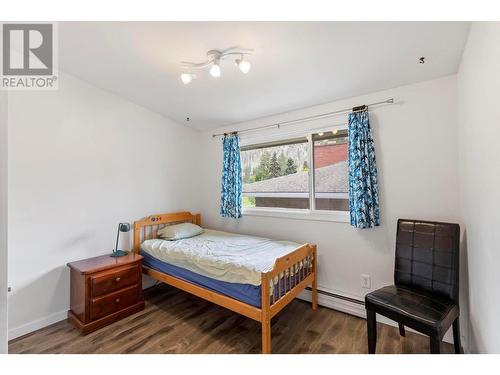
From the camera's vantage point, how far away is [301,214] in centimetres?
281

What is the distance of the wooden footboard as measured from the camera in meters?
1.78

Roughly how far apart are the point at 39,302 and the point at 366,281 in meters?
3.24

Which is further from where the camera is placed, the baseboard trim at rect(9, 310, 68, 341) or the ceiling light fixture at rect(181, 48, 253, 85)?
the baseboard trim at rect(9, 310, 68, 341)

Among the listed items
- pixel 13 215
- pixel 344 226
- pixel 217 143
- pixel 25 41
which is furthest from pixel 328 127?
pixel 13 215

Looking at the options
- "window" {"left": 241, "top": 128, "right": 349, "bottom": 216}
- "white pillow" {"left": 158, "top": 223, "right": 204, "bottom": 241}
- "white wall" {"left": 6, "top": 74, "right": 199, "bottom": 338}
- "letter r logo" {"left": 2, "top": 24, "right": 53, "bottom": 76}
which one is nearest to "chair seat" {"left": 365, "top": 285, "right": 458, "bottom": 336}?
"window" {"left": 241, "top": 128, "right": 349, "bottom": 216}

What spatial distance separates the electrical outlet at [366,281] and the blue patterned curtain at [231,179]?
5.50 feet

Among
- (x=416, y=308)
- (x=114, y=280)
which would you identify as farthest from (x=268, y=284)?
(x=114, y=280)

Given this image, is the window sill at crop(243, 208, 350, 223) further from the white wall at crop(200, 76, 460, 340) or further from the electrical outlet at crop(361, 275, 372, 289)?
the electrical outlet at crop(361, 275, 372, 289)

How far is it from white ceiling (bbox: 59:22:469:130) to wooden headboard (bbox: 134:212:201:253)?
5.24 feet

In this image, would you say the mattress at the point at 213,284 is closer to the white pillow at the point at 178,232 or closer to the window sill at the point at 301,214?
the white pillow at the point at 178,232

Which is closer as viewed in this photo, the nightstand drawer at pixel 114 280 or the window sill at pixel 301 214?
the nightstand drawer at pixel 114 280

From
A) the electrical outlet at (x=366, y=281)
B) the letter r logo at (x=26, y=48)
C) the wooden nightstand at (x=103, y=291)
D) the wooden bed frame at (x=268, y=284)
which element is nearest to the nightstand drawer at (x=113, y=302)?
the wooden nightstand at (x=103, y=291)

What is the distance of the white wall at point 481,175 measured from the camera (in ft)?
3.69

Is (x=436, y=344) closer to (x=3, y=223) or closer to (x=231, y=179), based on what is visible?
(x=3, y=223)
